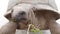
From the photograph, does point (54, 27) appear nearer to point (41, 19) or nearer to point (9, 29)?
point (41, 19)

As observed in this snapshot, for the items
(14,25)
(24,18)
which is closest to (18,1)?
(14,25)

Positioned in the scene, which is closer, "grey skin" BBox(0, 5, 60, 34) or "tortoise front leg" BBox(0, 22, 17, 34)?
"grey skin" BBox(0, 5, 60, 34)

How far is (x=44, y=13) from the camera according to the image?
3.11ft

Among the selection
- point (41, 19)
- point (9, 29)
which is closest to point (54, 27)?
point (41, 19)

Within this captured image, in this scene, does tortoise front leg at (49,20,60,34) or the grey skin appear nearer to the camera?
the grey skin

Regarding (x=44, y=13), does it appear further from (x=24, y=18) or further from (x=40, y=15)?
(x=24, y=18)

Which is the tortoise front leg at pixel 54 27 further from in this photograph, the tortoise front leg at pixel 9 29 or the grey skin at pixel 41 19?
the tortoise front leg at pixel 9 29

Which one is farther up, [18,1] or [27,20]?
[18,1]

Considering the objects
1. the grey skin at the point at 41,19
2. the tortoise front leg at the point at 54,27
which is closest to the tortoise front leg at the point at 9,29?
the grey skin at the point at 41,19

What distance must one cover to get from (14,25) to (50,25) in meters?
0.19

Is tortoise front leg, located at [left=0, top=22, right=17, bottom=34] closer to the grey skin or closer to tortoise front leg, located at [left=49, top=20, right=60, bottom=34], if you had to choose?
the grey skin

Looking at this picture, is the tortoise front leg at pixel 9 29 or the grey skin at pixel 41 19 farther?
the tortoise front leg at pixel 9 29

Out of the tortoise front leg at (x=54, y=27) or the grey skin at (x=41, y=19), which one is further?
the tortoise front leg at (x=54, y=27)

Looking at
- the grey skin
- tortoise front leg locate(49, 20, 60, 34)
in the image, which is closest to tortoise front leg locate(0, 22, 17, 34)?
the grey skin
